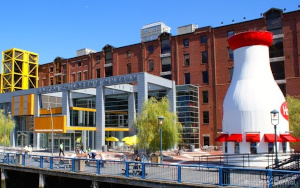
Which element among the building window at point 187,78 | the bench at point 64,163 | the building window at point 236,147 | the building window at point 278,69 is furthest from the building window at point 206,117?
the bench at point 64,163

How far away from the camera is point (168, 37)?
55469mm

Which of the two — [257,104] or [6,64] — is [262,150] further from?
[6,64]

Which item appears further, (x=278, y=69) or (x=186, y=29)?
(x=186, y=29)

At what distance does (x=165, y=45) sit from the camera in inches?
2200

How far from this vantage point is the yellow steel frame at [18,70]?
256ft

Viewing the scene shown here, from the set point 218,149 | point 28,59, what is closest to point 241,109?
point 218,149

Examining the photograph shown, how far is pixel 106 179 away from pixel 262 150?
11290mm

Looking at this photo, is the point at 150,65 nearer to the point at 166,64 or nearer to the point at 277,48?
the point at 166,64

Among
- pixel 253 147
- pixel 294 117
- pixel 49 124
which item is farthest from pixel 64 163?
pixel 49 124

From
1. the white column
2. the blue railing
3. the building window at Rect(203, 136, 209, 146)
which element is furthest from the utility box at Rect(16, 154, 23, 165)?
the building window at Rect(203, 136, 209, 146)

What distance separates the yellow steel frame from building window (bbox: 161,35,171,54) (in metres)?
36.1

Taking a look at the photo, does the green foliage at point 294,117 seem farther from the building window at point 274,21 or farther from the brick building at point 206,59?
the building window at point 274,21

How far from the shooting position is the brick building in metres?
44.8

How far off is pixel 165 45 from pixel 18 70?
41.6 m
